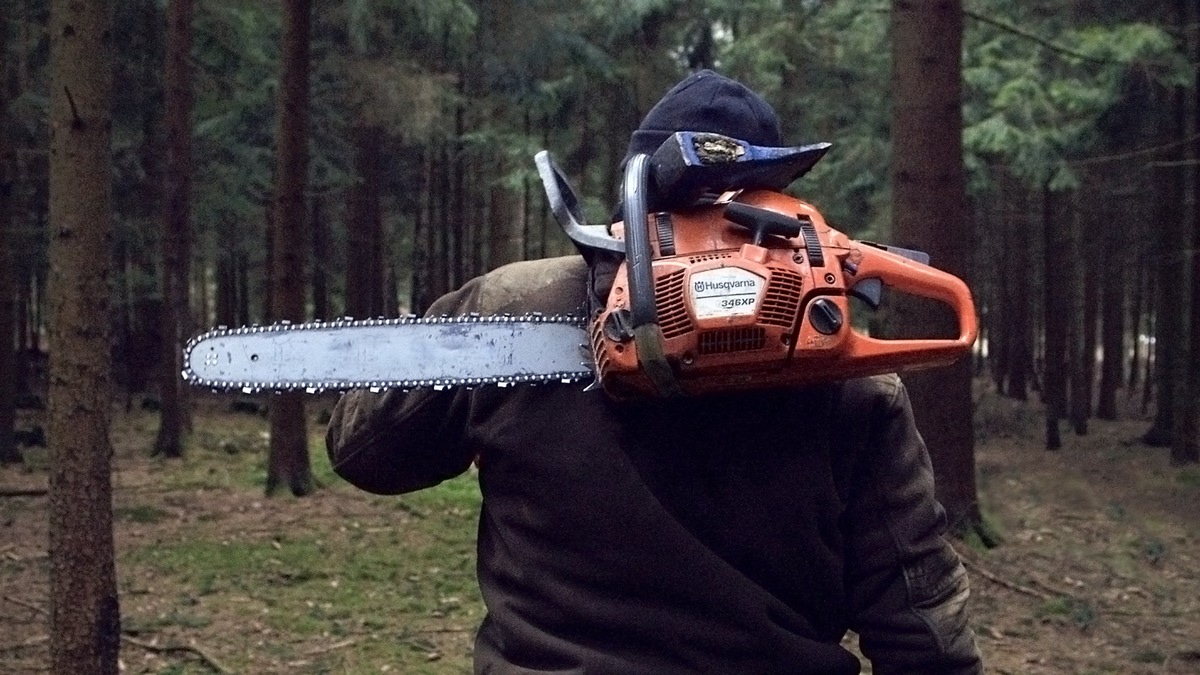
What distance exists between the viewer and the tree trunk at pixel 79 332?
14.7ft

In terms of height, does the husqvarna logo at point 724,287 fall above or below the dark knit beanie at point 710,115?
below

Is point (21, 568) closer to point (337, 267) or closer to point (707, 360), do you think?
point (707, 360)

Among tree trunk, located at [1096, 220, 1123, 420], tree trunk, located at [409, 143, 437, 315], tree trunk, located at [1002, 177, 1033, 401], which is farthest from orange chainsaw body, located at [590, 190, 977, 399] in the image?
tree trunk, located at [1002, 177, 1033, 401]

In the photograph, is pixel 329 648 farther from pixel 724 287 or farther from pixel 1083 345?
pixel 1083 345

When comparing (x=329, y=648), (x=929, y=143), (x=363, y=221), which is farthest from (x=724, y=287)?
(x=363, y=221)

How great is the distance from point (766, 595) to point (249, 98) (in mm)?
15380

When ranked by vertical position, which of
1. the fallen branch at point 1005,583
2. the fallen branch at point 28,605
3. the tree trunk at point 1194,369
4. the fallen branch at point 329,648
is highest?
the tree trunk at point 1194,369

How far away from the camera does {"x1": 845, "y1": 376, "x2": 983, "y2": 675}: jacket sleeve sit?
1.80 meters

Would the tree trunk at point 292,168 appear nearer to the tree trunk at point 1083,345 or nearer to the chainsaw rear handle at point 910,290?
the chainsaw rear handle at point 910,290

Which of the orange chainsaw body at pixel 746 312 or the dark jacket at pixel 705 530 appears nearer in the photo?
the orange chainsaw body at pixel 746 312

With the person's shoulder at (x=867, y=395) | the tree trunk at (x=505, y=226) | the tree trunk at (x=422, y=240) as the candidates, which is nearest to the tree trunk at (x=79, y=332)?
the person's shoulder at (x=867, y=395)

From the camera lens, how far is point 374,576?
809cm

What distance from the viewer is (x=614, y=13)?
1689cm

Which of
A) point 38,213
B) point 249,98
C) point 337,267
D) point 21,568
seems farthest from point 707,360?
point 337,267
